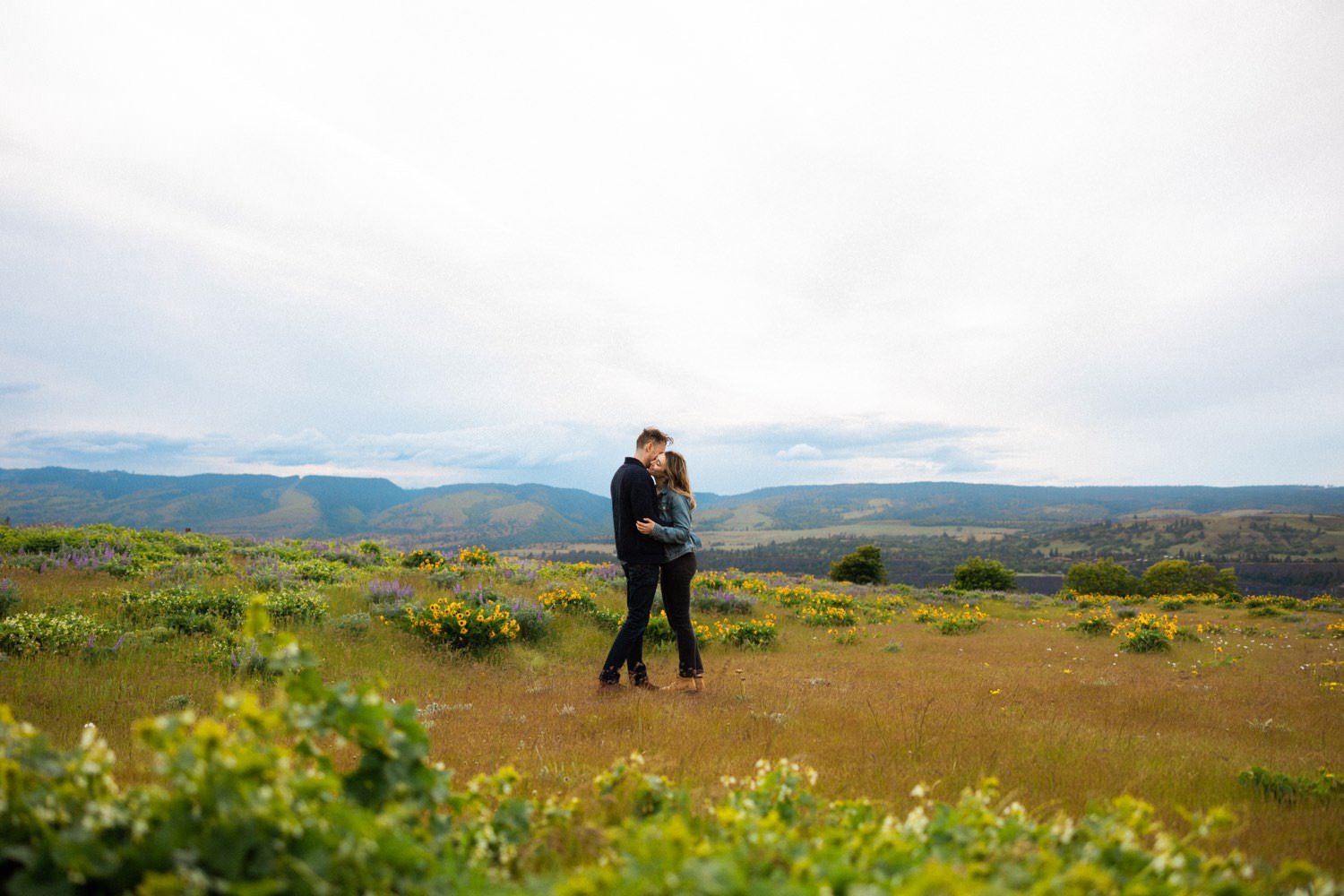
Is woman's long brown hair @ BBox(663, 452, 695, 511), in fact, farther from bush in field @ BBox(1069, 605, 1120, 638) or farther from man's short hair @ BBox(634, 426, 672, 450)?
bush in field @ BBox(1069, 605, 1120, 638)

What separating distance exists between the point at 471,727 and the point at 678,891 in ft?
16.0

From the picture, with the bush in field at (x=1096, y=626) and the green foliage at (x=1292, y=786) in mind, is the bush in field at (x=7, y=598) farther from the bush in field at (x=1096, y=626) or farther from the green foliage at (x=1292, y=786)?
the bush in field at (x=1096, y=626)

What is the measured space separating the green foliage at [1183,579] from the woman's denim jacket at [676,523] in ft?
158

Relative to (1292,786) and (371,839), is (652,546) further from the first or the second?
(1292,786)

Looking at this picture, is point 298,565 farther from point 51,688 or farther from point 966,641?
point 966,641

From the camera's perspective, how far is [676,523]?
7.84m

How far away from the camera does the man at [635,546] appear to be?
760 centimetres

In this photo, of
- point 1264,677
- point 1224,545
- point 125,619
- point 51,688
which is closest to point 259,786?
point 51,688

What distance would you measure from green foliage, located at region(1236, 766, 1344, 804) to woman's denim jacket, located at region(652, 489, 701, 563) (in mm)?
5399

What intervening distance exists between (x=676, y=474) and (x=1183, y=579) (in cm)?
5563

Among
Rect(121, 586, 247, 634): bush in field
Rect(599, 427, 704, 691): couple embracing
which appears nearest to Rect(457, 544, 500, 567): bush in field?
Rect(121, 586, 247, 634): bush in field

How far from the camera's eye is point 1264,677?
1013 cm

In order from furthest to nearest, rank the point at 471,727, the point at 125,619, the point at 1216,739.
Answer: the point at 125,619
the point at 1216,739
the point at 471,727

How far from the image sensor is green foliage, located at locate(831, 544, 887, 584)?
45.0 metres
